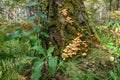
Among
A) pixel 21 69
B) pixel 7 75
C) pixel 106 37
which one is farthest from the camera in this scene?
pixel 106 37

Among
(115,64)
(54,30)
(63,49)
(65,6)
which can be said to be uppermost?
(65,6)

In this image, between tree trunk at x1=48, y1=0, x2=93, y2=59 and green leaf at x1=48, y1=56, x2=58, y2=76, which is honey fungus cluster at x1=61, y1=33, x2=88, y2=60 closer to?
tree trunk at x1=48, y1=0, x2=93, y2=59

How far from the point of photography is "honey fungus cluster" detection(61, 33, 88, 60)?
2846 mm

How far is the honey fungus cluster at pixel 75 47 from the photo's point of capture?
2.85 m

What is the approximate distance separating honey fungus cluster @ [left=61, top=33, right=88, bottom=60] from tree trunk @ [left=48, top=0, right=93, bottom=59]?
3cm

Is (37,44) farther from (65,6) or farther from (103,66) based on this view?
(103,66)

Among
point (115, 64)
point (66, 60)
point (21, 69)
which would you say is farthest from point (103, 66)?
point (21, 69)

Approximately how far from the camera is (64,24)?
9.78ft

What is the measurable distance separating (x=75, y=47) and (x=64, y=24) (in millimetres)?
311

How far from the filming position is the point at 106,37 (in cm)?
408

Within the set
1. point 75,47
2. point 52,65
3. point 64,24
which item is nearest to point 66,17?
point 64,24

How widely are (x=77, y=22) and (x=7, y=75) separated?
103cm

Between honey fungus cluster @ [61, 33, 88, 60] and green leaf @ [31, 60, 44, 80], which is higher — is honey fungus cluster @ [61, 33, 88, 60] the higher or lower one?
the higher one

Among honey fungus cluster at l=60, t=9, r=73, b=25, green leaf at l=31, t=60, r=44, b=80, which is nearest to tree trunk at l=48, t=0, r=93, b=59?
honey fungus cluster at l=60, t=9, r=73, b=25
